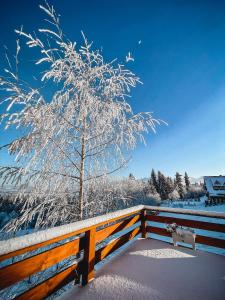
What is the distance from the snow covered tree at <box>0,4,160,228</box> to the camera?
126 inches

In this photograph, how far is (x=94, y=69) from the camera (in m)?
3.99

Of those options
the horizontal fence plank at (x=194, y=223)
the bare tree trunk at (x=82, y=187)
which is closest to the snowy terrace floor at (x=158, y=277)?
the horizontal fence plank at (x=194, y=223)

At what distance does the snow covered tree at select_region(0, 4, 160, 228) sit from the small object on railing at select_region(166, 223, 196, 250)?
1.80 meters

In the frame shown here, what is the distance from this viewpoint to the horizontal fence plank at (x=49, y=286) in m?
1.63

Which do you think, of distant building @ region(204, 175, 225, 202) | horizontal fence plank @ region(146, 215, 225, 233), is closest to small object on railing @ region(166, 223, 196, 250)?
horizontal fence plank @ region(146, 215, 225, 233)

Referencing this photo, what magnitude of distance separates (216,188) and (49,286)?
3367cm

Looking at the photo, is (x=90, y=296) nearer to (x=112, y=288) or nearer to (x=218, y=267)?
(x=112, y=288)

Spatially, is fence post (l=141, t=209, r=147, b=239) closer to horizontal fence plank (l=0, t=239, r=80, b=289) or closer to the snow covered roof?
horizontal fence plank (l=0, t=239, r=80, b=289)

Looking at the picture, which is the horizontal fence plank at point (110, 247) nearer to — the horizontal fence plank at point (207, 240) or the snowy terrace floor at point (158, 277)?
the snowy terrace floor at point (158, 277)

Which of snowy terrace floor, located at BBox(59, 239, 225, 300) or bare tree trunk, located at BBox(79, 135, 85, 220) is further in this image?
bare tree trunk, located at BBox(79, 135, 85, 220)

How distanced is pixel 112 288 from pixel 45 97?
142 inches

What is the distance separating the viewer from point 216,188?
28.9 m

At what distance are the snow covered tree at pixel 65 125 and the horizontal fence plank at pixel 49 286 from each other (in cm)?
160

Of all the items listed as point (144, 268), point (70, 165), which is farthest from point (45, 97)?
point (144, 268)
